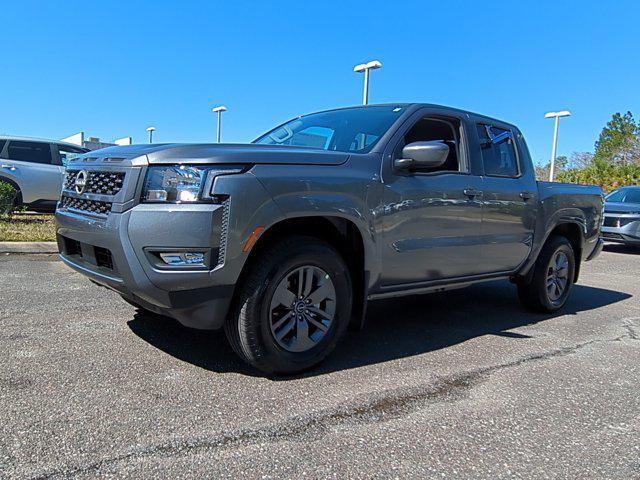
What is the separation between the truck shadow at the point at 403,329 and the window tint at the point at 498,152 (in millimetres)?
1410

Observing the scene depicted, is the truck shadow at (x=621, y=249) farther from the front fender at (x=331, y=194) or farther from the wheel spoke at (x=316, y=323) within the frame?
the wheel spoke at (x=316, y=323)

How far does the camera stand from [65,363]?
10.6 ft

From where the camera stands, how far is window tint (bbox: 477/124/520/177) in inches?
184

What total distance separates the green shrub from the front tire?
7.65 m

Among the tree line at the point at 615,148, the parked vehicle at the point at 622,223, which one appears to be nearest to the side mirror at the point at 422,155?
the parked vehicle at the point at 622,223

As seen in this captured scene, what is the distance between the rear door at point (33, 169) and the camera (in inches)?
383

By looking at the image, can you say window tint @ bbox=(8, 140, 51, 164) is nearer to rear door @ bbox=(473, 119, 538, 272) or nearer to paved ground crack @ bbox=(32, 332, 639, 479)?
rear door @ bbox=(473, 119, 538, 272)

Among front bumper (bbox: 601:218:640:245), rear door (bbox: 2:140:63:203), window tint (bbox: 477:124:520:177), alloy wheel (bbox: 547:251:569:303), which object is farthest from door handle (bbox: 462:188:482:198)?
front bumper (bbox: 601:218:640:245)

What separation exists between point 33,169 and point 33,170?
0.03 m

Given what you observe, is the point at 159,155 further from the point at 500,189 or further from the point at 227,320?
the point at 500,189

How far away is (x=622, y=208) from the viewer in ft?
38.8

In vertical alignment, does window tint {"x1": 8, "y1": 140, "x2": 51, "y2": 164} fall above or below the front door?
above

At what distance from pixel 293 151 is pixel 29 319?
2.53 meters

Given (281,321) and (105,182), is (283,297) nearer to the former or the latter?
(281,321)
